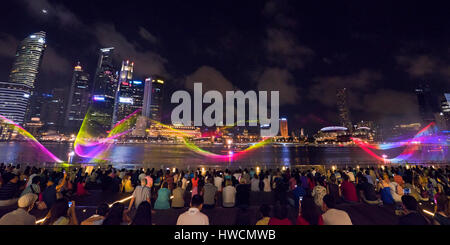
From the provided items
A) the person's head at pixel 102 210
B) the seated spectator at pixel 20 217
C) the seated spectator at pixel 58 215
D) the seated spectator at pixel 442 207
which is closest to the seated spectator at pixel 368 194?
the seated spectator at pixel 442 207

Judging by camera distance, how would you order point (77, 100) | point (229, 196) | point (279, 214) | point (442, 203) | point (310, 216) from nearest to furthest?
1. point (279, 214)
2. point (310, 216)
3. point (442, 203)
4. point (229, 196)
5. point (77, 100)

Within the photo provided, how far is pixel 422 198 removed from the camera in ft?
25.0

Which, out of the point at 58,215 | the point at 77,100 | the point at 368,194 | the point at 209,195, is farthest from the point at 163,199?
the point at 77,100

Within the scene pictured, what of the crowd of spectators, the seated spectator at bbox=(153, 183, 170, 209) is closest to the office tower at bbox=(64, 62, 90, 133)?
the crowd of spectators

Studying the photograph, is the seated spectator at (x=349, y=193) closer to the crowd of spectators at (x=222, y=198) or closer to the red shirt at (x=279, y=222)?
the crowd of spectators at (x=222, y=198)

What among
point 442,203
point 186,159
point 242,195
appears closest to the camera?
point 442,203

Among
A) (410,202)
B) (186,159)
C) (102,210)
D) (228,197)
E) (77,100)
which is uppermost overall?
(77,100)

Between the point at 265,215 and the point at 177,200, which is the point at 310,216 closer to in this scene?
the point at 265,215

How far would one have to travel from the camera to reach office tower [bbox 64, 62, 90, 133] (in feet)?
598

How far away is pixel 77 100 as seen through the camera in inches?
7461

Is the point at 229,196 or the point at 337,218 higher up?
the point at 337,218

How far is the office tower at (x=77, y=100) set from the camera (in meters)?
182
